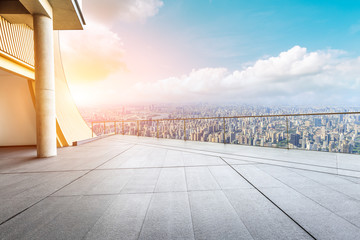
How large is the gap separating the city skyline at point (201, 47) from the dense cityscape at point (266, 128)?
0.76 meters

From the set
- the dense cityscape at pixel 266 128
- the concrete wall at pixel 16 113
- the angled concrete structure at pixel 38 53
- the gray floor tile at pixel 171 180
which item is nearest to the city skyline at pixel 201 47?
the dense cityscape at pixel 266 128

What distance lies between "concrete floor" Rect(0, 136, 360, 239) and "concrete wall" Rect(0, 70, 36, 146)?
5.09m

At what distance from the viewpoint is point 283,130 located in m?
5.11

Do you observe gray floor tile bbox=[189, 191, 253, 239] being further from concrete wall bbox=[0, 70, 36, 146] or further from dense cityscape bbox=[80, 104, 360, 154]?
concrete wall bbox=[0, 70, 36, 146]

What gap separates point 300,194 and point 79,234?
2.31 metres

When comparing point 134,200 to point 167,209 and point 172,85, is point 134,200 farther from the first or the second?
point 172,85

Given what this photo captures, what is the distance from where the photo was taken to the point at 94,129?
11.1 meters

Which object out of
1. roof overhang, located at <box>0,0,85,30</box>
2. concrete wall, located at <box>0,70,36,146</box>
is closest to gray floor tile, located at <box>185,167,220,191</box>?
roof overhang, located at <box>0,0,85,30</box>

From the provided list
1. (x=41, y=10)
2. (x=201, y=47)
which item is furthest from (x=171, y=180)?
(x=201, y=47)

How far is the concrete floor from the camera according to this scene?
130cm

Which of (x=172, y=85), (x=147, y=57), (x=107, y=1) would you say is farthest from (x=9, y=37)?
Result: (x=172, y=85)

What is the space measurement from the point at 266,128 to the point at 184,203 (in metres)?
4.33

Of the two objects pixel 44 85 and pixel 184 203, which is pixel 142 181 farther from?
pixel 44 85

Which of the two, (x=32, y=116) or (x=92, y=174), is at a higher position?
(x=32, y=116)
